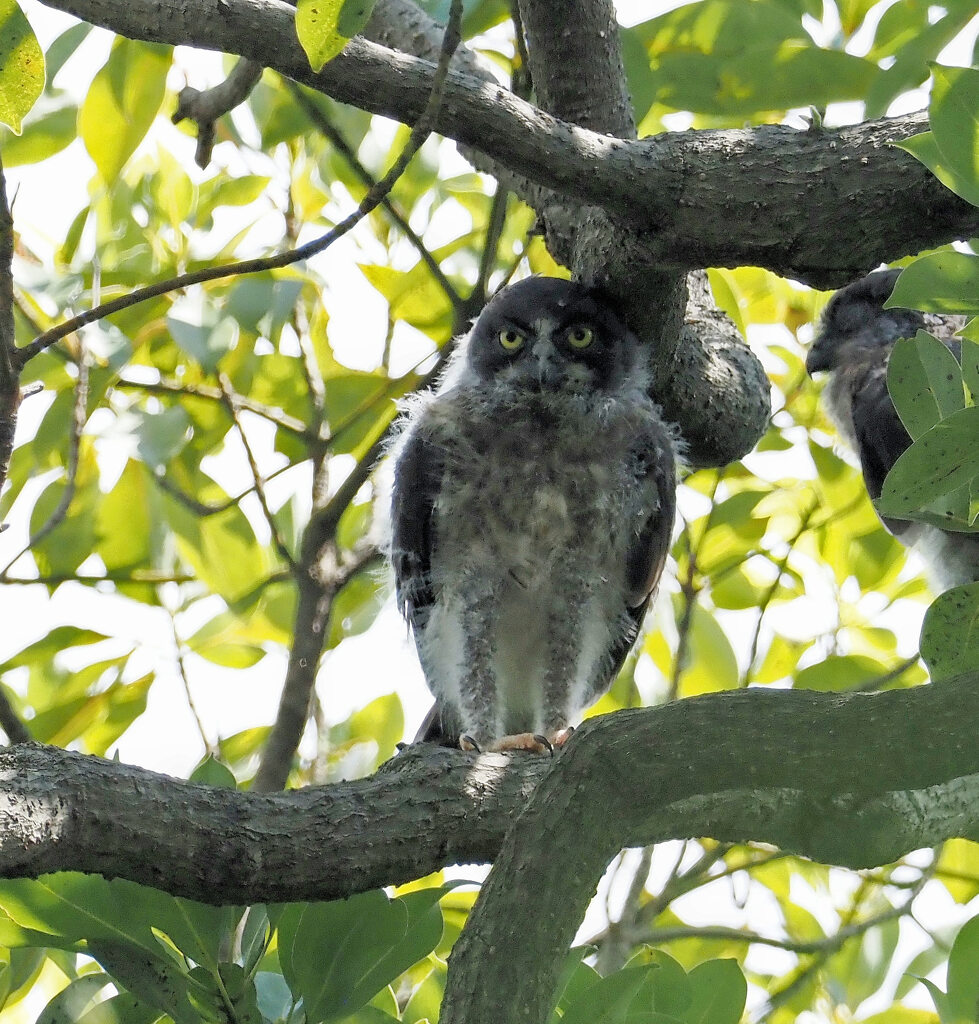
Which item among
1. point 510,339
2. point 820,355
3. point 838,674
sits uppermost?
point 820,355

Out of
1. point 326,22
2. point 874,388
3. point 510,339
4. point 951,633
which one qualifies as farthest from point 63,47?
point 874,388

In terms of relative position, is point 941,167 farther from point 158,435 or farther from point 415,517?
point 415,517

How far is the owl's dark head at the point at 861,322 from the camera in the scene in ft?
16.4

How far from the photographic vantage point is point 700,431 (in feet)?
10.5

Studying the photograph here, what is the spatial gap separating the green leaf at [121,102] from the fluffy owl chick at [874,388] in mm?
2466

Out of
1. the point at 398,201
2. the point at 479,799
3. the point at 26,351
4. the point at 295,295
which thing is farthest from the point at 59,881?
the point at 398,201

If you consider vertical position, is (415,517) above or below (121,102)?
below

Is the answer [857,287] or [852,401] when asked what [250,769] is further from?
[857,287]

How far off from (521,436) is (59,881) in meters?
1.96

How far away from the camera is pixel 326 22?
150cm

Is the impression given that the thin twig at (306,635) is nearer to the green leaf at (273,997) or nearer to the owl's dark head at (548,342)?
the owl's dark head at (548,342)

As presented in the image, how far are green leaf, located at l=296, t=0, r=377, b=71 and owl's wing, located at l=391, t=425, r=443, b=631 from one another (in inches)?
77.1

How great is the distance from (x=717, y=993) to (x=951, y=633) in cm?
72

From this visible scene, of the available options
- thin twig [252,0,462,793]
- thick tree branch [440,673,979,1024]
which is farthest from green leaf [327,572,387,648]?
thick tree branch [440,673,979,1024]
